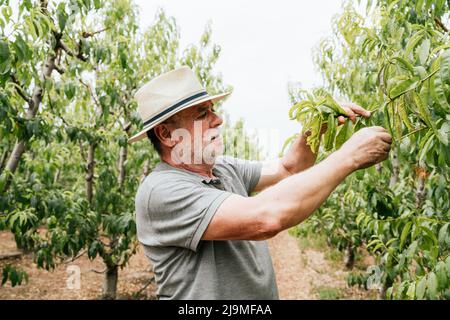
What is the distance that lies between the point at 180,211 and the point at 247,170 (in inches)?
33.1

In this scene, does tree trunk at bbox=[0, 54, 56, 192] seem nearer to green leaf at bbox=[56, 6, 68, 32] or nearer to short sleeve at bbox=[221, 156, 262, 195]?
green leaf at bbox=[56, 6, 68, 32]

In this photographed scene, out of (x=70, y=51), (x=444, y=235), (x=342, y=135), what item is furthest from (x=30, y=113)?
(x=444, y=235)

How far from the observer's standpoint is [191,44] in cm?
720

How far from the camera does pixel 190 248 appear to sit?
172 cm

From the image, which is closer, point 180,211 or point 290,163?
point 180,211


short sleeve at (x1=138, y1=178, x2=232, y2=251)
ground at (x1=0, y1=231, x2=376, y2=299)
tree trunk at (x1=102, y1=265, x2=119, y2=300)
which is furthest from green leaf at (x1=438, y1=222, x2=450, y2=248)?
tree trunk at (x1=102, y1=265, x2=119, y2=300)

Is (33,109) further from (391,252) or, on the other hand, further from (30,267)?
(30,267)

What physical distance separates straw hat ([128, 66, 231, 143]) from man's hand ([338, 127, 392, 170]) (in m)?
0.80

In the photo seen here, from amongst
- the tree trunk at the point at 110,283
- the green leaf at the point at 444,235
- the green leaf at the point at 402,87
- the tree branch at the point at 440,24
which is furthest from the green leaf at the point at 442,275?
the tree trunk at the point at 110,283

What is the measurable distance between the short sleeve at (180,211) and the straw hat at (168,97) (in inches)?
14.6

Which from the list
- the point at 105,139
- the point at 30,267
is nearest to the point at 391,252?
the point at 105,139

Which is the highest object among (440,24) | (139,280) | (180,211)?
(440,24)

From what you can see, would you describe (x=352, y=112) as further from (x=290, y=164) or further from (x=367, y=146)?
(x=290, y=164)

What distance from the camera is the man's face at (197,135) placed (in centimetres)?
201
